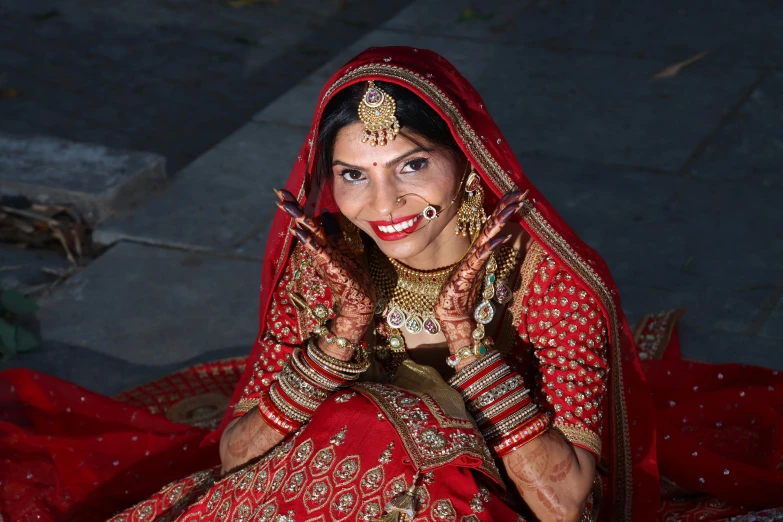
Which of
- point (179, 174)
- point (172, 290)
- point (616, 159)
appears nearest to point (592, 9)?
point (616, 159)

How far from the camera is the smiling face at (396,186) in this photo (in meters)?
2.30

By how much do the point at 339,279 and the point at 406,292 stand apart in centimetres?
31

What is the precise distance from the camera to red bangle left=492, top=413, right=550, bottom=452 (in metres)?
2.26

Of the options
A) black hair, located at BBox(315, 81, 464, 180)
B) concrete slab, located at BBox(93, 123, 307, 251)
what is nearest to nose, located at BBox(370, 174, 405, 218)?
black hair, located at BBox(315, 81, 464, 180)

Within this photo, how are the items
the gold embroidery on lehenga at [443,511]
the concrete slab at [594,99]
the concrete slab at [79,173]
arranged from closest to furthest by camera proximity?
the gold embroidery on lehenga at [443,511] → the concrete slab at [79,173] → the concrete slab at [594,99]

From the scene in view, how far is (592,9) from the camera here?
6.63 metres

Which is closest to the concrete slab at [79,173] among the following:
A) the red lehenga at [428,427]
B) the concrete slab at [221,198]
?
the concrete slab at [221,198]

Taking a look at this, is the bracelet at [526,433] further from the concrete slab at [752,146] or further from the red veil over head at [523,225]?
the concrete slab at [752,146]

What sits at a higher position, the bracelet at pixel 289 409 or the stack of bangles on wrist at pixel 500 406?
the stack of bangles on wrist at pixel 500 406

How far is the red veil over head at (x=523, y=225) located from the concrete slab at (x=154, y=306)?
1355mm

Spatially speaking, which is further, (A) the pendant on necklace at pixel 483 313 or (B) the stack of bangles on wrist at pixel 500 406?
(A) the pendant on necklace at pixel 483 313

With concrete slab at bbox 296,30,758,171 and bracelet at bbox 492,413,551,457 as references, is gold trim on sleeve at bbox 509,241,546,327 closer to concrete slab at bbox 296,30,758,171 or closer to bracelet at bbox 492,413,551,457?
bracelet at bbox 492,413,551,457

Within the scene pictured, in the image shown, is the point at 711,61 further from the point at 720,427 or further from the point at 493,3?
the point at 720,427

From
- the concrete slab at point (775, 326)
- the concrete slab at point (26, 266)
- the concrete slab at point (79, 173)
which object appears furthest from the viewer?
the concrete slab at point (79, 173)
